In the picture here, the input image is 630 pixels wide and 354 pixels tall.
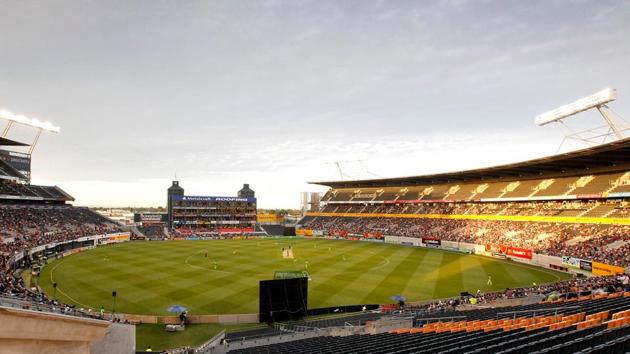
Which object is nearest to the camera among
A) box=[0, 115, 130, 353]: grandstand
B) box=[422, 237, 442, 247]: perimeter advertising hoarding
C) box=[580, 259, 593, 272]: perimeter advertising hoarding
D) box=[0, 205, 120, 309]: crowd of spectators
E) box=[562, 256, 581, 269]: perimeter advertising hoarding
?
box=[0, 115, 130, 353]: grandstand

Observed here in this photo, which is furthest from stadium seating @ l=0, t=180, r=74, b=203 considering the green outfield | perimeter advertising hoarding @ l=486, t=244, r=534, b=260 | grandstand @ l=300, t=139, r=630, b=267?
perimeter advertising hoarding @ l=486, t=244, r=534, b=260

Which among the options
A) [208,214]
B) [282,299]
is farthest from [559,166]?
[208,214]

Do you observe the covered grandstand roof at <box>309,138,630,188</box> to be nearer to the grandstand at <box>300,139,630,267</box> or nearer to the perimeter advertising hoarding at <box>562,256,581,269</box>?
the grandstand at <box>300,139,630,267</box>

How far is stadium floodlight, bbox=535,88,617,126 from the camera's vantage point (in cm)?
5488

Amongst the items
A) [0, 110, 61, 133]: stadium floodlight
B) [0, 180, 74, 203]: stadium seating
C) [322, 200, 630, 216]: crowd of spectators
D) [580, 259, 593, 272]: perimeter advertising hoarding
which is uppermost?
[0, 110, 61, 133]: stadium floodlight

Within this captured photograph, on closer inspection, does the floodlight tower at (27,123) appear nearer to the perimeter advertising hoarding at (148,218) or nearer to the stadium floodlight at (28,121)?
the stadium floodlight at (28,121)

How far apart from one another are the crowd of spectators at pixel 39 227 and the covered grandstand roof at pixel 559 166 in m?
63.7

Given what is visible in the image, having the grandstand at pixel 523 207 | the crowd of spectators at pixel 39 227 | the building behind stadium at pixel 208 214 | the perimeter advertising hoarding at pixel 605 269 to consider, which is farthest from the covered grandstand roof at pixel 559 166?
the crowd of spectators at pixel 39 227

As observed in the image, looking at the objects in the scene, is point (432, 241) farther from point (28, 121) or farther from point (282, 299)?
point (28, 121)

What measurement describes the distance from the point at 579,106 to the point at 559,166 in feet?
31.9

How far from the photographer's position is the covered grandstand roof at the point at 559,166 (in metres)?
48.8

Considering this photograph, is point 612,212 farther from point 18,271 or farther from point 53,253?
point 53,253

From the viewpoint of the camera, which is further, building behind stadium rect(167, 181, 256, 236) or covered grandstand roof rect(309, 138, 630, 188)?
building behind stadium rect(167, 181, 256, 236)

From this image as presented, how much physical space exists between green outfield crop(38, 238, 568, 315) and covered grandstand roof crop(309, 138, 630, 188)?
16883 millimetres
